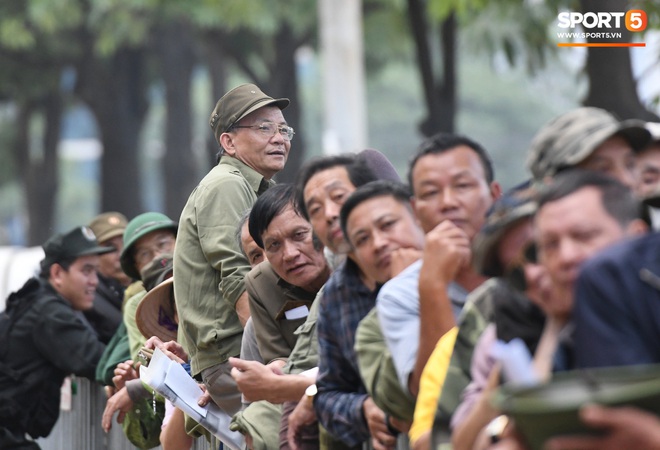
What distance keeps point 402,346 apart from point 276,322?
1855mm

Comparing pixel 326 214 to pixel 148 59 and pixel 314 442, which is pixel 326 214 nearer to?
pixel 314 442

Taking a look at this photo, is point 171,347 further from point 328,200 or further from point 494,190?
point 494,190

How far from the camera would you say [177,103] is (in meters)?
32.1

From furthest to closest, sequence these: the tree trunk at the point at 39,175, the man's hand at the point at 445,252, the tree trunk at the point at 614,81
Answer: the tree trunk at the point at 39,175 < the tree trunk at the point at 614,81 < the man's hand at the point at 445,252

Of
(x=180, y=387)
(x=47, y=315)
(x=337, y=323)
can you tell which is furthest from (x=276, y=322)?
(x=47, y=315)

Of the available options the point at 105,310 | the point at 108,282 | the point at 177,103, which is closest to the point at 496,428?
the point at 105,310

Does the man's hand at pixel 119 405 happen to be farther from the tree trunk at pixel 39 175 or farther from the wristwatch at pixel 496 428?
the tree trunk at pixel 39 175

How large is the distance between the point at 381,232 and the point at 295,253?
1389 millimetres

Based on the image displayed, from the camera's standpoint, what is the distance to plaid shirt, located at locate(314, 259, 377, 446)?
564 cm

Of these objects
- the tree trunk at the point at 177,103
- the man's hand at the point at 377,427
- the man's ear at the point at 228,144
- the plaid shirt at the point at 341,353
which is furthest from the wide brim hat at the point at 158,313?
the tree trunk at the point at 177,103

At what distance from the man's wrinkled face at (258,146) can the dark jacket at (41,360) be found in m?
2.34

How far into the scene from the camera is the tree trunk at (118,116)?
3241cm

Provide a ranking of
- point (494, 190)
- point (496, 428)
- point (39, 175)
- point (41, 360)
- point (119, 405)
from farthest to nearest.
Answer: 1. point (39, 175)
2. point (41, 360)
3. point (119, 405)
4. point (494, 190)
5. point (496, 428)

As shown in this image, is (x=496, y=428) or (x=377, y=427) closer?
(x=496, y=428)
